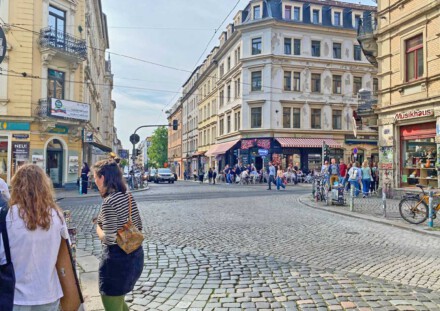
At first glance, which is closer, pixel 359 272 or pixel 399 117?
pixel 359 272

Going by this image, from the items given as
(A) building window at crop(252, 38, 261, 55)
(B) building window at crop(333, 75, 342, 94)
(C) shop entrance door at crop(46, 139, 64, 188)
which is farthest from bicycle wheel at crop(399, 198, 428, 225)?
(B) building window at crop(333, 75, 342, 94)

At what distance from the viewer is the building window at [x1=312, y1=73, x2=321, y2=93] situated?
3775 centimetres

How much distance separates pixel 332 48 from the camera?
37969 mm

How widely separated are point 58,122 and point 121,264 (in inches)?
853

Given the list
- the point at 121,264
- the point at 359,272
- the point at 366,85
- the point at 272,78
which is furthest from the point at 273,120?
the point at 121,264

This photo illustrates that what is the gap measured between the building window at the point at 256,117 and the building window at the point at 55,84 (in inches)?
729

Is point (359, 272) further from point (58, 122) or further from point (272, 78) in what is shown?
point (272, 78)

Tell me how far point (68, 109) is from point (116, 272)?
72.3 ft

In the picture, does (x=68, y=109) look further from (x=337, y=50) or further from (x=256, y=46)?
(x=337, y=50)

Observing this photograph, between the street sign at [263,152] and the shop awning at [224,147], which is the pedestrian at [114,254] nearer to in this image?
the street sign at [263,152]

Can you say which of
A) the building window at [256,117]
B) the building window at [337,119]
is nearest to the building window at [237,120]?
the building window at [256,117]

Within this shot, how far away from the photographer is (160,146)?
96500 millimetres

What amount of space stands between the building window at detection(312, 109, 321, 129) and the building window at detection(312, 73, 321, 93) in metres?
1.98

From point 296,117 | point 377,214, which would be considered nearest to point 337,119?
point 296,117
